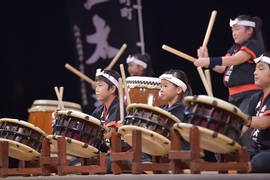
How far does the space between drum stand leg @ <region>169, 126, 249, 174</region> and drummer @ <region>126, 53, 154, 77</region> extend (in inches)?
84.4

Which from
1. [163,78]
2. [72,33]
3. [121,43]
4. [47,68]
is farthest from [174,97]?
[47,68]

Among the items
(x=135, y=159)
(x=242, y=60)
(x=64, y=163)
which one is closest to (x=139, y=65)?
(x=242, y=60)

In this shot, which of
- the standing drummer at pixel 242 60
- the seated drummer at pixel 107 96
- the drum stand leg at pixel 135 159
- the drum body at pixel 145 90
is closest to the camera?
the drum stand leg at pixel 135 159

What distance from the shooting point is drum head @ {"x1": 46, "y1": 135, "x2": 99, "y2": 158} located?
3.92m

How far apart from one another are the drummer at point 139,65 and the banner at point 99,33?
0.15m

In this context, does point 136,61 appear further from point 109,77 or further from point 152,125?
point 152,125

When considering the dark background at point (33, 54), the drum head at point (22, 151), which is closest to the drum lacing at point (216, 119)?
the drum head at point (22, 151)

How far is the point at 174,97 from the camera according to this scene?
4.38 m

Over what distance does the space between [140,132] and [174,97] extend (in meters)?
0.83

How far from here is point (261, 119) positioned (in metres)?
3.62

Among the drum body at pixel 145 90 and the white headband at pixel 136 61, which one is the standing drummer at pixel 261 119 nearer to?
the drum body at pixel 145 90

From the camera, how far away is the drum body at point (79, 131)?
3973 mm

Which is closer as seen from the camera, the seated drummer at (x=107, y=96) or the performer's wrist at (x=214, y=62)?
the performer's wrist at (x=214, y=62)

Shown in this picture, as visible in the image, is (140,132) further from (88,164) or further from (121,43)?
Answer: (121,43)
